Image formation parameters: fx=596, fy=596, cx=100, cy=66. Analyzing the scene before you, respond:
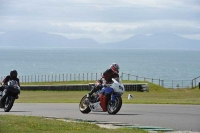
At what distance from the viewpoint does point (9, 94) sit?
24.4 metres

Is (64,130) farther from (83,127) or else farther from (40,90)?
(40,90)

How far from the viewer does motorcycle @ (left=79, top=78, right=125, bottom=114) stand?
21.5 meters

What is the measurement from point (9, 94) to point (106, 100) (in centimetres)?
466

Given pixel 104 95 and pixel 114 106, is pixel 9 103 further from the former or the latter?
pixel 114 106

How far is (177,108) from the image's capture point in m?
24.7

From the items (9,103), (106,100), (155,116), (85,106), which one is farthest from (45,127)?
(9,103)

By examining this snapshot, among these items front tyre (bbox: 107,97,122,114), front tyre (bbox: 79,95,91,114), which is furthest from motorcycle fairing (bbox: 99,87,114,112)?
front tyre (bbox: 79,95,91,114)

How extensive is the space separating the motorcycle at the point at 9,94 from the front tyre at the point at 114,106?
4.33 m

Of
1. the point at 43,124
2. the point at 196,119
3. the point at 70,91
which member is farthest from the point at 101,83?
the point at 70,91

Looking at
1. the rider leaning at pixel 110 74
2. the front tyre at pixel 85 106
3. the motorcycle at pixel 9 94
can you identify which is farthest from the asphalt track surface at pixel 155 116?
Answer: the rider leaning at pixel 110 74

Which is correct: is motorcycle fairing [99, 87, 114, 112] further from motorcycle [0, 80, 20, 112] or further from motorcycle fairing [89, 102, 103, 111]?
motorcycle [0, 80, 20, 112]

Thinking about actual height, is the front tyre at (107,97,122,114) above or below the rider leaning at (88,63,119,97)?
below

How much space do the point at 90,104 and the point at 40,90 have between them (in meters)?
31.8

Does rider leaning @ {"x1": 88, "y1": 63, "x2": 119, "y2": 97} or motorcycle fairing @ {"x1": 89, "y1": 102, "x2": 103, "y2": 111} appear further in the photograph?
motorcycle fairing @ {"x1": 89, "y1": 102, "x2": 103, "y2": 111}
